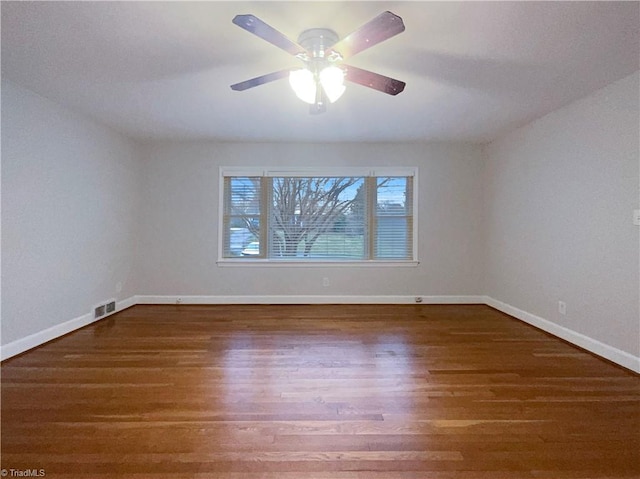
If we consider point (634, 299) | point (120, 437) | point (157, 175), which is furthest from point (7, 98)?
point (634, 299)

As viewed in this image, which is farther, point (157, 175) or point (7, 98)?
point (157, 175)

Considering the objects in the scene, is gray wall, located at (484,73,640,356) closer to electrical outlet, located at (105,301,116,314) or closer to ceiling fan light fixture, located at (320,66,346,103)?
ceiling fan light fixture, located at (320,66,346,103)

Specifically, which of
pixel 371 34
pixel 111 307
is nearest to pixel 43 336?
pixel 111 307

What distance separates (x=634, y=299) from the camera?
2.64 meters

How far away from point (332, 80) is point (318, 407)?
6.93ft

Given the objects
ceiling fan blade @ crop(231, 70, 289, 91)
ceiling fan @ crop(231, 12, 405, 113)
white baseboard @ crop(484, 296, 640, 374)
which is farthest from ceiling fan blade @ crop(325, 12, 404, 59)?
white baseboard @ crop(484, 296, 640, 374)

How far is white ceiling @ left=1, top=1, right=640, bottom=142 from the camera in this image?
1.93m

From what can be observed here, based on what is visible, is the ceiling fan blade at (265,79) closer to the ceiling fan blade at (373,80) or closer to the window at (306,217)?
the ceiling fan blade at (373,80)

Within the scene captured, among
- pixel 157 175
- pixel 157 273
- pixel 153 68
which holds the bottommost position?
Result: pixel 157 273

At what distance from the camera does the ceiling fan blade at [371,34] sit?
163 cm

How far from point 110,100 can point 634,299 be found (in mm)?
5018

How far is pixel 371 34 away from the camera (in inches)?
69.9

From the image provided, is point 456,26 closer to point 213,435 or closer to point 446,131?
point 446,131

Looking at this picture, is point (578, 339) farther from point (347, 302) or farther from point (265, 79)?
point (265, 79)
